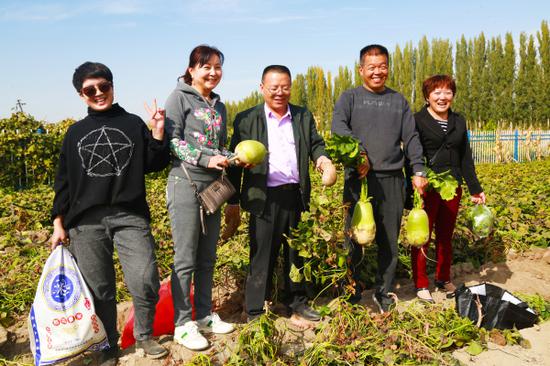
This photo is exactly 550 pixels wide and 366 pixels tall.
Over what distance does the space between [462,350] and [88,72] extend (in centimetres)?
311

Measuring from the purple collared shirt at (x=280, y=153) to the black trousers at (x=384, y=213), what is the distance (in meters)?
0.59

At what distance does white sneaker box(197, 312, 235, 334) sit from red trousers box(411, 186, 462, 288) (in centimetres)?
179

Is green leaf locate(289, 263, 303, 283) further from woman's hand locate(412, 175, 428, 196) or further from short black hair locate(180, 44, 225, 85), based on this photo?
short black hair locate(180, 44, 225, 85)

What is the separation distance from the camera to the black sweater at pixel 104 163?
2.95 m

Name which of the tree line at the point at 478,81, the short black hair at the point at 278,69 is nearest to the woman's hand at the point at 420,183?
the short black hair at the point at 278,69

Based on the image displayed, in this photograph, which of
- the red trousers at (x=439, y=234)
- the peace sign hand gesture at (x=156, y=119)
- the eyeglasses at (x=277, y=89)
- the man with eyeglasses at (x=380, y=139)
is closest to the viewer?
the peace sign hand gesture at (x=156, y=119)

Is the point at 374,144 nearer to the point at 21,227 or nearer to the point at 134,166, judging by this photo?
the point at 134,166

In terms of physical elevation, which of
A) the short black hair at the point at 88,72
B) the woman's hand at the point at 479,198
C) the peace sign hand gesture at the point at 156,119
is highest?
the short black hair at the point at 88,72

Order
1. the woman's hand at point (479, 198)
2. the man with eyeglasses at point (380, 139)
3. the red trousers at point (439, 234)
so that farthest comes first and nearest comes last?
the woman's hand at point (479, 198) < the red trousers at point (439, 234) < the man with eyeglasses at point (380, 139)

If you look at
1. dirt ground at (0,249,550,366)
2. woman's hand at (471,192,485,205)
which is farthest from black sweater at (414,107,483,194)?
dirt ground at (0,249,550,366)

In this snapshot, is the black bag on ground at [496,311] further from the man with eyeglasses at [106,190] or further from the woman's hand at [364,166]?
the man with eyeglasses at [106,190]

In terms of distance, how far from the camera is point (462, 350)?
3287 mm

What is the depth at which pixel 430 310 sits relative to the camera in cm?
360

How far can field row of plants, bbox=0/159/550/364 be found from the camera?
9.98ft
